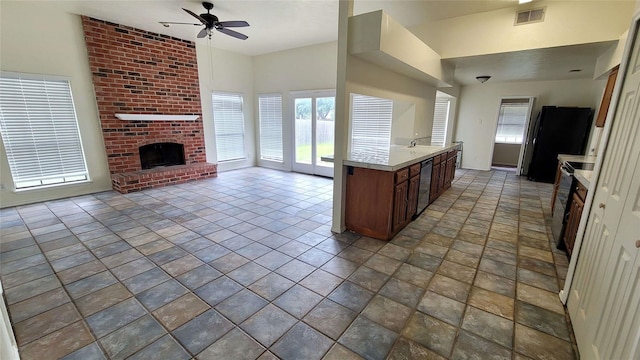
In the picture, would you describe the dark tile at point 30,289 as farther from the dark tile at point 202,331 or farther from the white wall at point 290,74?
the white wall at point 290,74

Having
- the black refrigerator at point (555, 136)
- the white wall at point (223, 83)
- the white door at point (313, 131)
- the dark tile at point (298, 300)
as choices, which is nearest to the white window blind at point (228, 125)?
the white wall at point (223, 83)

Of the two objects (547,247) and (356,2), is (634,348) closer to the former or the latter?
(547,247)

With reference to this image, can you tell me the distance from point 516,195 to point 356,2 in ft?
14.7

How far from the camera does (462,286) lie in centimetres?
229

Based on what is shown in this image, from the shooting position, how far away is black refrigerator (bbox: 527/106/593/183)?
5.74 metres

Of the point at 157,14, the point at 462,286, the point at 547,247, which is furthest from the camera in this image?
the point at 157,14

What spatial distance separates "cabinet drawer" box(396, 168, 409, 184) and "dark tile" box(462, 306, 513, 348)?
1.45 m

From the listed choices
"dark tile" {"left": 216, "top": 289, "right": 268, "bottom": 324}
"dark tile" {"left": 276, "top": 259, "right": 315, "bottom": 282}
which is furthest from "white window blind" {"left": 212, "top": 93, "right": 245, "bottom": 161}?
"dark tile" {"left": 216, "top": 289, "right": 268, "bottom": 324}

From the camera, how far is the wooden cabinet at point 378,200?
3.03 metres

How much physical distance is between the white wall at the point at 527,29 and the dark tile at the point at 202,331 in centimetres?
487

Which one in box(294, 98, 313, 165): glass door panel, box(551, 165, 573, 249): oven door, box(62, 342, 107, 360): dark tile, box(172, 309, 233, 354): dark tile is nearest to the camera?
box(62, 342, 107, 360): dark tile

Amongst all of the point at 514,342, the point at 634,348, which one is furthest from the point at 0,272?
the point at 634,348

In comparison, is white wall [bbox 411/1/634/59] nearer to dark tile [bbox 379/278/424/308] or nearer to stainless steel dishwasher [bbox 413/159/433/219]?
stainless steel dishwasher [bbox 413/159/433/219]

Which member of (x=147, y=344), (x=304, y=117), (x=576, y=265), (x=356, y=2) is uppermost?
(x=356, y=2)
